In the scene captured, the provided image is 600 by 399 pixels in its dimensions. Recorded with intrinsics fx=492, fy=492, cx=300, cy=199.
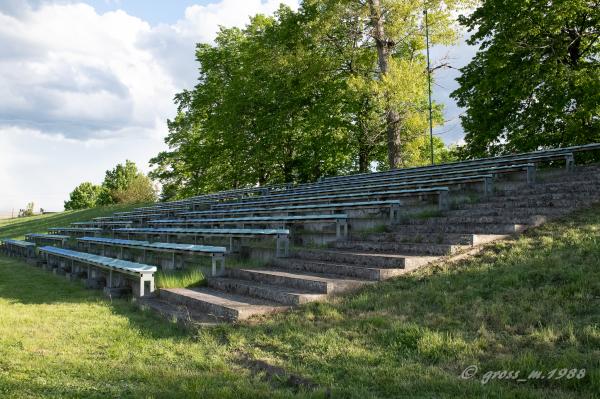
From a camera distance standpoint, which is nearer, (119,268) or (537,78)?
(119,268)

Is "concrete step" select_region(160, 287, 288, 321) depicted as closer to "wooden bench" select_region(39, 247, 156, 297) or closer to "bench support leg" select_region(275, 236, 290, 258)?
"wooden bench" select_region(39, 247, 156, 297)

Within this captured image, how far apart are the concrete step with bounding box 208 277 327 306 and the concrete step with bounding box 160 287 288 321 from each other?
0.11 meters

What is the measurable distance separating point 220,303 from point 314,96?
58.0ft

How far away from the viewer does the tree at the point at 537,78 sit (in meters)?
15.4

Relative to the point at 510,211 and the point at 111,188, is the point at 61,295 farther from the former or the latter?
the point at 111,188

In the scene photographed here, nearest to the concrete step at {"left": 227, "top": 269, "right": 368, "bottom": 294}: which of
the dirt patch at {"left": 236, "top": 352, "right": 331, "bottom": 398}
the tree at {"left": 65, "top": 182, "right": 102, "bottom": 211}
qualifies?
the dirt patch at {"left": 236, "top": 352, "right": 331, "bottom": 398}

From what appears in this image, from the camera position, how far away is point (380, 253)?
798 centimetres

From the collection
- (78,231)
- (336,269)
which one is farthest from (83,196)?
(336,269)

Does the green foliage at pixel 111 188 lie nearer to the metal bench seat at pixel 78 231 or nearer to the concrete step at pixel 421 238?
the metal bench seat at pixel 78 231

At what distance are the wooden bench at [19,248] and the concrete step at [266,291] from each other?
39.3 ft

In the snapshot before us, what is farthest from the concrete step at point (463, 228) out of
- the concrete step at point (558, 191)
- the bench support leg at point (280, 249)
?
the bench support leg at point (280, 249)

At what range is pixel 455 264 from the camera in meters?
6.78

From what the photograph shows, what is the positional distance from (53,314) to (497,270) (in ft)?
21.2

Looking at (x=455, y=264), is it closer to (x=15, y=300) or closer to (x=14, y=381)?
(x=14, y=381)
